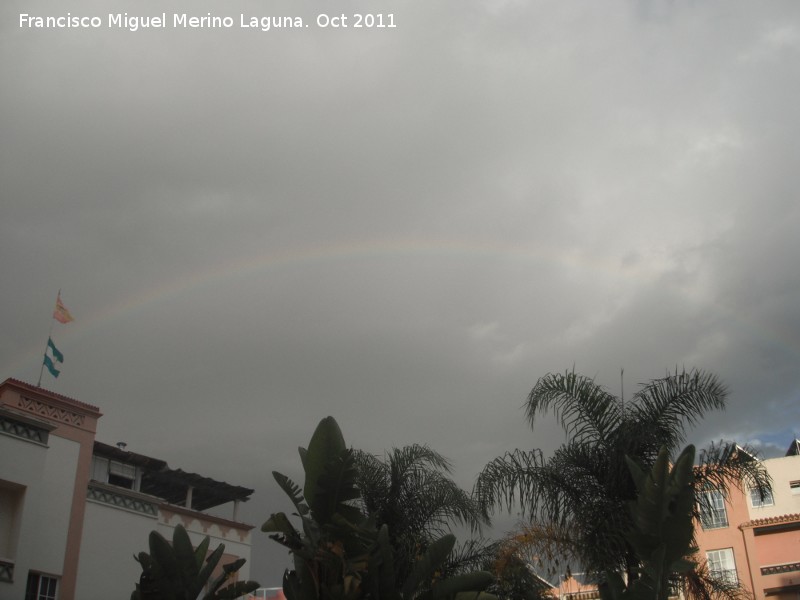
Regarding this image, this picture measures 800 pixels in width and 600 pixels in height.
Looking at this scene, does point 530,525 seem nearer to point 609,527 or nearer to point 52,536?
point 609,527

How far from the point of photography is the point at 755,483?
13.2 metres

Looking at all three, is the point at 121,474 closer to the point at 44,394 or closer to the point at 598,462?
the point at 44,394

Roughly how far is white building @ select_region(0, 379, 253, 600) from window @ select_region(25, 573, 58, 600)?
0.02 m

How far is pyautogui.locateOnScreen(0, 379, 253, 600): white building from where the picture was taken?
708 inches

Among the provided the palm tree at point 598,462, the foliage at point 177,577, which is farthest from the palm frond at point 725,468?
the foliage at point 177,577

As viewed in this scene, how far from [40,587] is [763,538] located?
27.0 meters

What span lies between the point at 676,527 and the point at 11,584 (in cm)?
1394

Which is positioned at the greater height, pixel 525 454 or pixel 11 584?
pixel 525 454

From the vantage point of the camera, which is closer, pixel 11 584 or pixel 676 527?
pixel 676 527

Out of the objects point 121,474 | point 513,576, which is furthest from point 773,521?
point 121,474

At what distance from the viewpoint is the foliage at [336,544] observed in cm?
1049

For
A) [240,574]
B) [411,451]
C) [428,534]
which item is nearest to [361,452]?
[411,451]

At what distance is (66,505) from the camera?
1959 centimetres

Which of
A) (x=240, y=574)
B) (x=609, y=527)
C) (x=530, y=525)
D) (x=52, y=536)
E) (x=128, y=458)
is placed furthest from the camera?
(x=240, y=574)
